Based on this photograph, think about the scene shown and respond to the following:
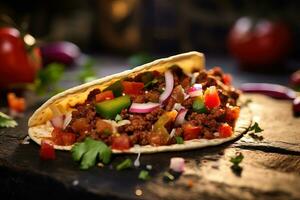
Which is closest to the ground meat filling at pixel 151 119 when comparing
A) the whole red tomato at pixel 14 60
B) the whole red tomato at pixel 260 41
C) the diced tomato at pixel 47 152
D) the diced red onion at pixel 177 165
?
the diced tomato at pixel 47 152

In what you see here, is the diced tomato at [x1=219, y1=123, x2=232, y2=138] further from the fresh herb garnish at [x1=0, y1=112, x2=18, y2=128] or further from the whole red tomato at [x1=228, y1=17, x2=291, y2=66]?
the whole red tomato at [x1=228, y1=17, x2=291, y2=66]

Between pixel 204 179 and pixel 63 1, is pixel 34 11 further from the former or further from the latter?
pixel 204 179

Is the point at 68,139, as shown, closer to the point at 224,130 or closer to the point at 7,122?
the point at 7,122

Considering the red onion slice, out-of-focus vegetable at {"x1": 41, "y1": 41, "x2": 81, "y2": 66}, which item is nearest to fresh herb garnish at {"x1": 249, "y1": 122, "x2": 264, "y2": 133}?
the red onion slice

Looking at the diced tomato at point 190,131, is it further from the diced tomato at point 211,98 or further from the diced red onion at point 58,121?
the diced red onion at point 58,121

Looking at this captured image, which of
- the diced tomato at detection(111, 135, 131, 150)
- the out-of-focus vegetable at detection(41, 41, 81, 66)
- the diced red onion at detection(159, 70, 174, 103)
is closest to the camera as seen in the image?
the diced tomato at detection(111, 135, 131, 150)
